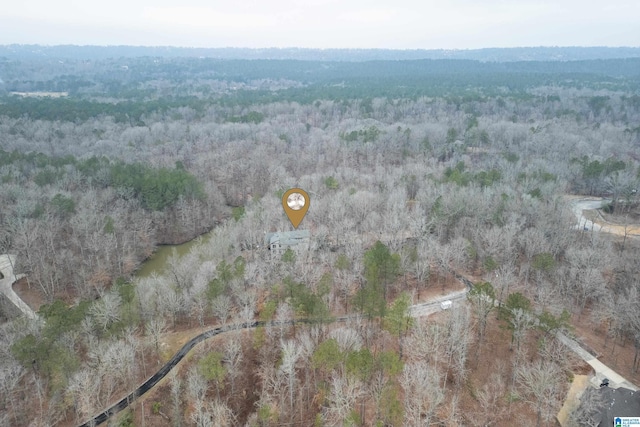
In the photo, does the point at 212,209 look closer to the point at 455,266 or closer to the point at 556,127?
the point at 455,266

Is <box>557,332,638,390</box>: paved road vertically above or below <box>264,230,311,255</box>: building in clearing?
below

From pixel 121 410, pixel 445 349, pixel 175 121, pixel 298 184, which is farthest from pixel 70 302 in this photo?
pixel 175 121

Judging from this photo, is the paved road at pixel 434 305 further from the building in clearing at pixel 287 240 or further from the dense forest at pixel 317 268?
the building in clearing at pixel 287 240

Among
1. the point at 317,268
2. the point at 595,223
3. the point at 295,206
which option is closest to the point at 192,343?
the point at 317,268

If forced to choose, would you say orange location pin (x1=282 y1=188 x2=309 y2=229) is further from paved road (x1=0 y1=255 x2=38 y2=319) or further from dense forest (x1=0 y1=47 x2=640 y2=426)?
paved road (x1=0 y1=255 x2=38 y2=319)

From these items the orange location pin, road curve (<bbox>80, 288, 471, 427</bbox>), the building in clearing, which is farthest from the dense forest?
the orange location pin

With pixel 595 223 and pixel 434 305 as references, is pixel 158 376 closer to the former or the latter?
pixel 434 305
